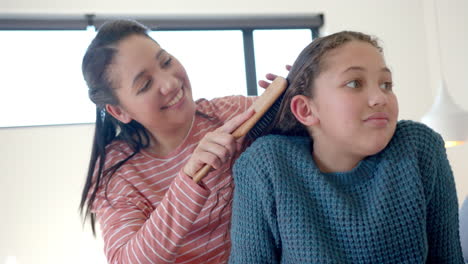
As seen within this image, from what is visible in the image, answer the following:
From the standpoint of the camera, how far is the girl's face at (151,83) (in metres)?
1.03

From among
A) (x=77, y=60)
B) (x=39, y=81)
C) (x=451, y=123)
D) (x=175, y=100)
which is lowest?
(x=451, y=123)

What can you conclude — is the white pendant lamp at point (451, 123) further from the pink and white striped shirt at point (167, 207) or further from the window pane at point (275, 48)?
the window pane at point (275, 48)

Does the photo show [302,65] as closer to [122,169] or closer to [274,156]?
[274,156]

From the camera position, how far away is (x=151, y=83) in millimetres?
1041

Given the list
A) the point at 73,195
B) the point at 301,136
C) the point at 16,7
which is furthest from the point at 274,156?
the point at 16,7

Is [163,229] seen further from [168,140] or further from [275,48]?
[275,48]

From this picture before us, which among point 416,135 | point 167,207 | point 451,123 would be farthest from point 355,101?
point 451,123

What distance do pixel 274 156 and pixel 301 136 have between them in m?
0.13

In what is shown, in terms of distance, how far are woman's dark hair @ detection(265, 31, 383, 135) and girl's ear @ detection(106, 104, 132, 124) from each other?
14.7 inches

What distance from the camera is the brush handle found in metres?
0.86

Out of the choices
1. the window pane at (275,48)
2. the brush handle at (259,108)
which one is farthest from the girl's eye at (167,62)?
the window pane at (275,48)

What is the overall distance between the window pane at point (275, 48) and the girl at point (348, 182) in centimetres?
235

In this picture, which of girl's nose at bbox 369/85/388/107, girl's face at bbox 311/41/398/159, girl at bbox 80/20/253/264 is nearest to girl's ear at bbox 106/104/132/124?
girl at bbox 80/20/253/264

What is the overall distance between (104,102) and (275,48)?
2319 mm
